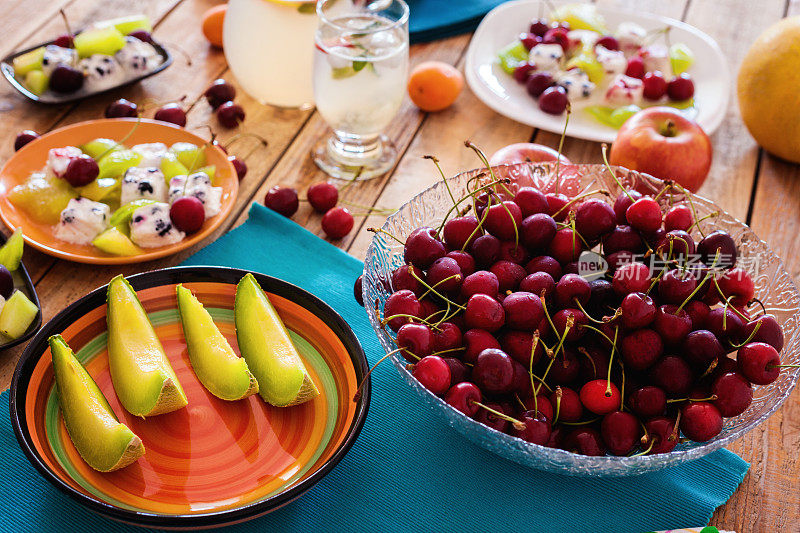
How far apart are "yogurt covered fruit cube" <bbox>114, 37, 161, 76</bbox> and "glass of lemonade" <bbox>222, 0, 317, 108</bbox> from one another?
162mm

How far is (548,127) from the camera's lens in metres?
1.43

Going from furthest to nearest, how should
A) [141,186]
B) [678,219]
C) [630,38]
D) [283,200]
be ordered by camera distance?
[630,38], [283,200], [141,186], [678,219]

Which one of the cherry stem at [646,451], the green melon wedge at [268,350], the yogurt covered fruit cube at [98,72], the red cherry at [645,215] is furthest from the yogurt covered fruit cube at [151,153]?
the cherry stem at [646,451]

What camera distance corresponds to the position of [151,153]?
3.94 ft

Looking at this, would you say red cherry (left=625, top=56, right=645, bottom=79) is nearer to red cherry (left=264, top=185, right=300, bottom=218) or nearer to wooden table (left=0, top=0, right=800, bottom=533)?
wooden table (left=0, top=0, right=800, bottom=533)

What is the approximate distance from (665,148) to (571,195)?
26cm

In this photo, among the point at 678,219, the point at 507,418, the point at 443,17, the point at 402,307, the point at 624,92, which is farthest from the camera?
the point at 443,17

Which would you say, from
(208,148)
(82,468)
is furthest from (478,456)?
(208,148)

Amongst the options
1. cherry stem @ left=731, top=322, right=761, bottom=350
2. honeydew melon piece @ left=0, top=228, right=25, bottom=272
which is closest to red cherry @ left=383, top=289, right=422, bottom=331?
cherry stem @ left=731, top=322, right=761, bottom=350

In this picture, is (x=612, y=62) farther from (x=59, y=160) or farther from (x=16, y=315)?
(x=16, y=315)

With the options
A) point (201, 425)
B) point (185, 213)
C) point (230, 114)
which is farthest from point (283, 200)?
point (201, 425)

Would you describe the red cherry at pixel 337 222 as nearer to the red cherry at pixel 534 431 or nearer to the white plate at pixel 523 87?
the white plate at pixel 523 87

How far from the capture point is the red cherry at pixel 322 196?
4.06 ft

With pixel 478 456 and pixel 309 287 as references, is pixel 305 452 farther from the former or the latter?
pixel 309 287
